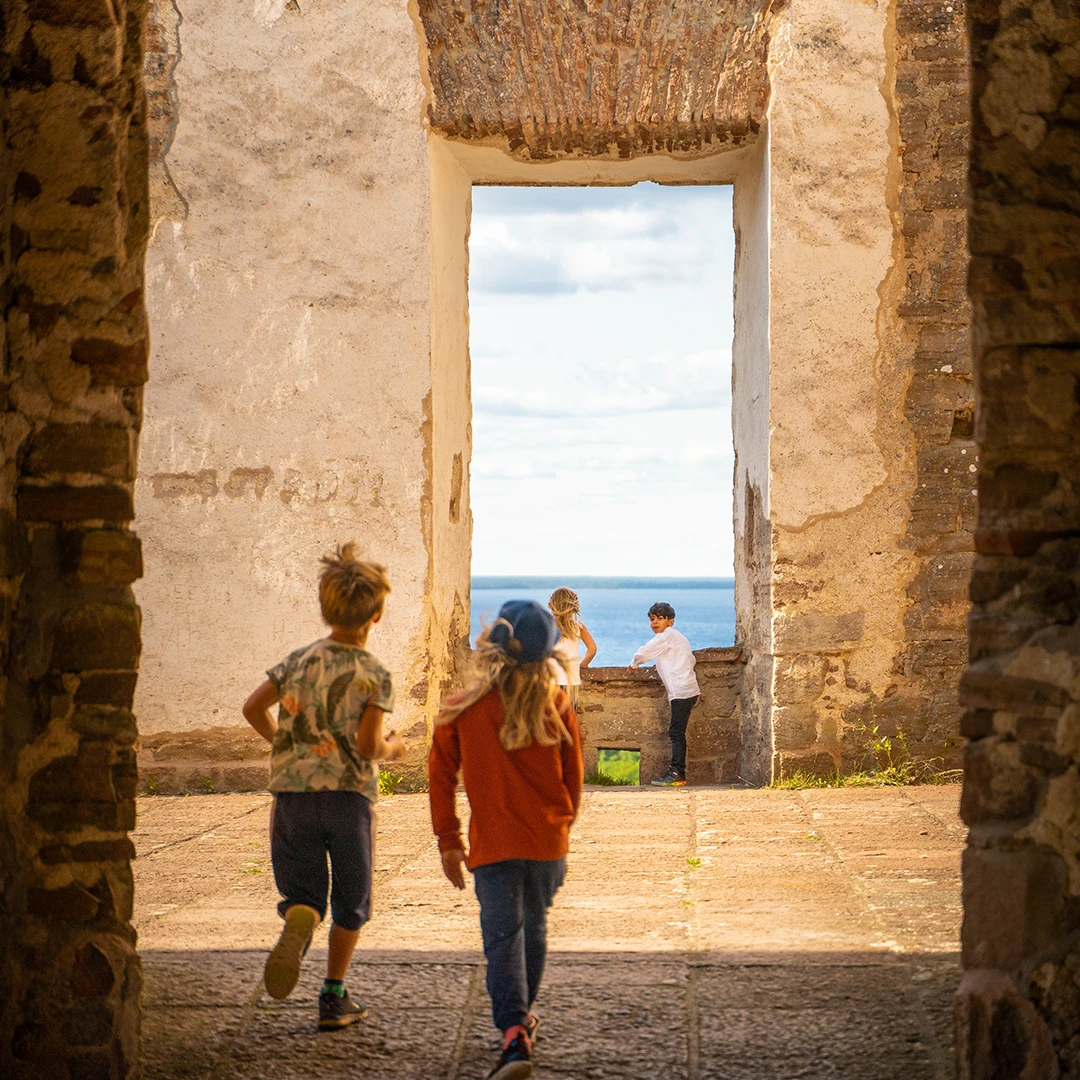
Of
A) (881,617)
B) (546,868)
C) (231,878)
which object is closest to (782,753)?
(881,617)

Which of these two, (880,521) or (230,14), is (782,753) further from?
(230,14)

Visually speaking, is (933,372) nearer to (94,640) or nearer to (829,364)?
(829,364)

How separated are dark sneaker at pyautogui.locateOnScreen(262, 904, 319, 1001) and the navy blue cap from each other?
856 millimetres

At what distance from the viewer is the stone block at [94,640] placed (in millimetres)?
3145

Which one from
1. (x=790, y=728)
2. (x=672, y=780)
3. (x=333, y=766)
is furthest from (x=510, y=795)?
(x=672, y=780)

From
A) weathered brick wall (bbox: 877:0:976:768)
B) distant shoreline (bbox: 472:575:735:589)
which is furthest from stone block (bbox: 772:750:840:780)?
distant shoreline (bbox: 472:575:735:589)

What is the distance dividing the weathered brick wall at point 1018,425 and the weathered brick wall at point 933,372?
4659mm

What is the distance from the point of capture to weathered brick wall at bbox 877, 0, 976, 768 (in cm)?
754

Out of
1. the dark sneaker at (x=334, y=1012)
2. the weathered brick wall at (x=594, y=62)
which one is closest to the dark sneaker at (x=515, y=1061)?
the dark sneaker at (x=334, y=1012)

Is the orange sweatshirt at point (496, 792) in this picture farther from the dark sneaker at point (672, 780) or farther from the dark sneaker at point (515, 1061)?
the dark sneaker at point (672, 780)

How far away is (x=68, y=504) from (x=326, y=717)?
0.84m

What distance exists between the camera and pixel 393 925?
443 centimetres

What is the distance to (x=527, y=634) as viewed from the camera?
3.19 metres

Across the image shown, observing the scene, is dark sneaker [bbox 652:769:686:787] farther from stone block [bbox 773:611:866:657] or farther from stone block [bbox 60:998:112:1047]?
stone block [bbox 60:998:112:1047]
